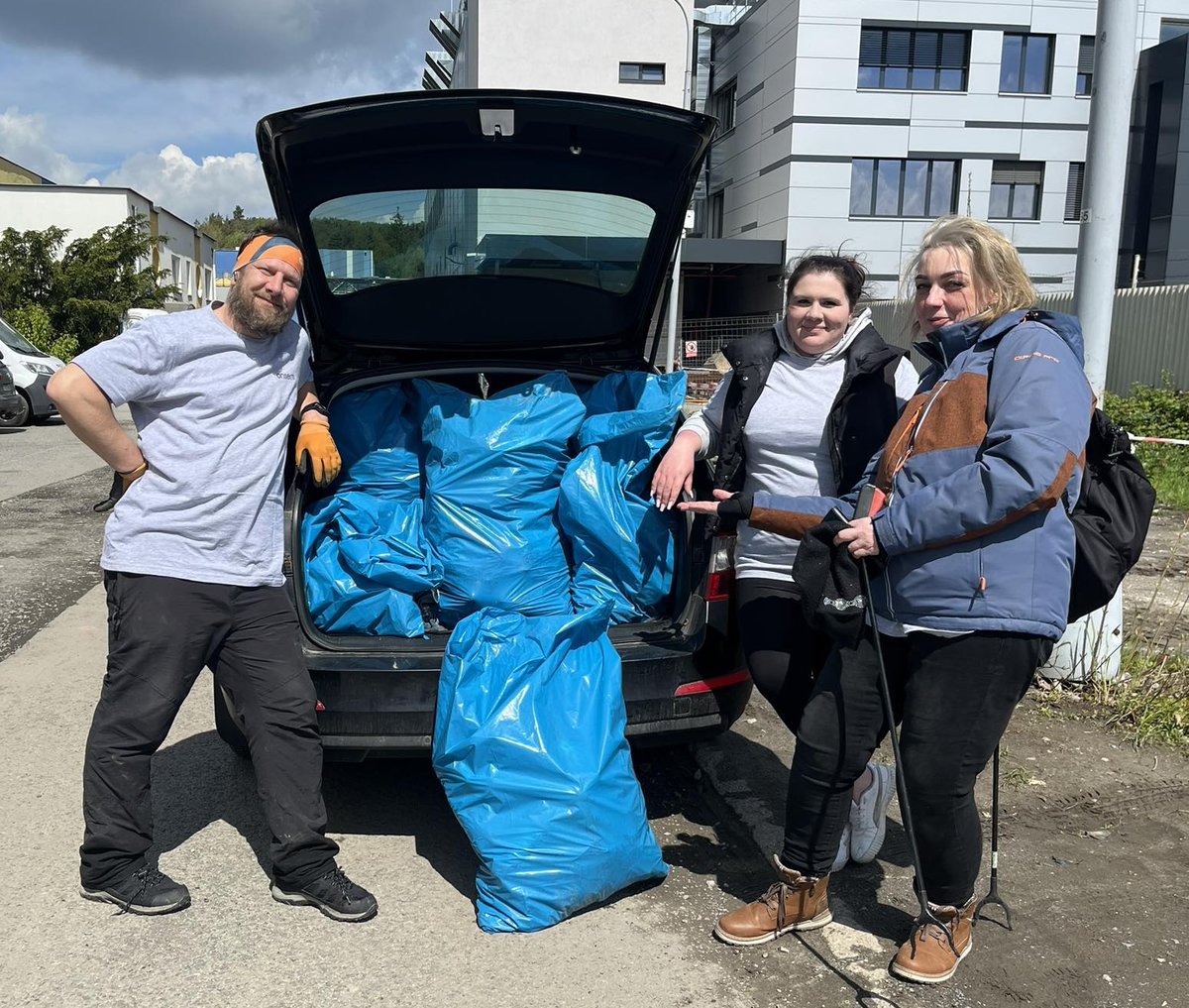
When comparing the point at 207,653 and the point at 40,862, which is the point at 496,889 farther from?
the point at 40,862

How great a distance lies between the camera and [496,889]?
9.23 ft

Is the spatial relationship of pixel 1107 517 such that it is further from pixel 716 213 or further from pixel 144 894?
pixel 716 213

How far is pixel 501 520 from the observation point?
140 inches

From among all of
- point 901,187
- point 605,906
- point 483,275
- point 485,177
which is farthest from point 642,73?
point 605,906

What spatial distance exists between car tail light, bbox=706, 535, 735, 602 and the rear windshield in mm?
1583

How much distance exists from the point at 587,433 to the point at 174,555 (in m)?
1.46

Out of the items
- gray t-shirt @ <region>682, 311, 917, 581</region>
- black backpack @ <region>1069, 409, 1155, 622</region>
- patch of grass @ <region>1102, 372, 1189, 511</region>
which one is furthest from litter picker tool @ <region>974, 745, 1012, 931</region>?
patch of grass @ <region>1102, 372, 1189, 511</region>

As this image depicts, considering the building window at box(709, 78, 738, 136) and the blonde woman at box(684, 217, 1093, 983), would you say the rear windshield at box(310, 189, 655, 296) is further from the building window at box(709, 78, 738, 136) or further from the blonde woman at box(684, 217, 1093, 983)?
the building window at box(709, 78, 738, 136)

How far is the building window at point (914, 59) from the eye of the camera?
89.2 feet

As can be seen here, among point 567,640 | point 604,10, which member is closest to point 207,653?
point 567,640

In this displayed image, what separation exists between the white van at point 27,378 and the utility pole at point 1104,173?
15.0 metres

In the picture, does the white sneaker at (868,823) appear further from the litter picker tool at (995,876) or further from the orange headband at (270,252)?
the orange headband at (270,252)

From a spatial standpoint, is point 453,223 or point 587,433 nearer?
point 587,433

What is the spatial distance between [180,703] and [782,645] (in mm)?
1690
